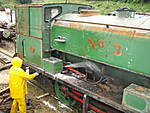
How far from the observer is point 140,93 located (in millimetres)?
2998

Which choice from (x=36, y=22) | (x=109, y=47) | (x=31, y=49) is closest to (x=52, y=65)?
(x=31, y=49)

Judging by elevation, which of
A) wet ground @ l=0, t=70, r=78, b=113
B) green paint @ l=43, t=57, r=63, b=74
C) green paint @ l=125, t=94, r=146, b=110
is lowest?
wet ground @ l=0, t=70, r=78, b=113

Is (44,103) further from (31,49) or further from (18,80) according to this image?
(31,49)

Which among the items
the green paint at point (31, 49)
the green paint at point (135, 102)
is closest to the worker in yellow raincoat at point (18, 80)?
the green paint at point (31, 49)

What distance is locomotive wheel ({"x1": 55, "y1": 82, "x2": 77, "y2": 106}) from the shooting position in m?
4.77

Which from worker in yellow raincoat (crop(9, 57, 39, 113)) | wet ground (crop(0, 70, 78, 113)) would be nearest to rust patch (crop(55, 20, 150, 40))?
worker in yellow raincoat (crop(9, 57, 39, 113))

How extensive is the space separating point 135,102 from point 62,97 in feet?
8.04

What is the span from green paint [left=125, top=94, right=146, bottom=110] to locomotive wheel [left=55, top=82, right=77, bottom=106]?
1.84 meters

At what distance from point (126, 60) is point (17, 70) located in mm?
2402

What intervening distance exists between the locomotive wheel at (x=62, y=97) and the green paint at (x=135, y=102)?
1839 mm

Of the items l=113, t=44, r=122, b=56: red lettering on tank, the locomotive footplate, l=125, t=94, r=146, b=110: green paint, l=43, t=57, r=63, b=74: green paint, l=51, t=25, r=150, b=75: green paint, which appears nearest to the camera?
l=125, t=94, r=146, b=110: green paint

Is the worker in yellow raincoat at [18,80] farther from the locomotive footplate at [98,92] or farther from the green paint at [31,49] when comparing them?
the green paint at [31,49]

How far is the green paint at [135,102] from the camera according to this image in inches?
116

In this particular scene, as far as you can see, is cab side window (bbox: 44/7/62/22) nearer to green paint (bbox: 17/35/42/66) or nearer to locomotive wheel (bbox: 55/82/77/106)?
green paint (bbox: 17/35/42/66)
